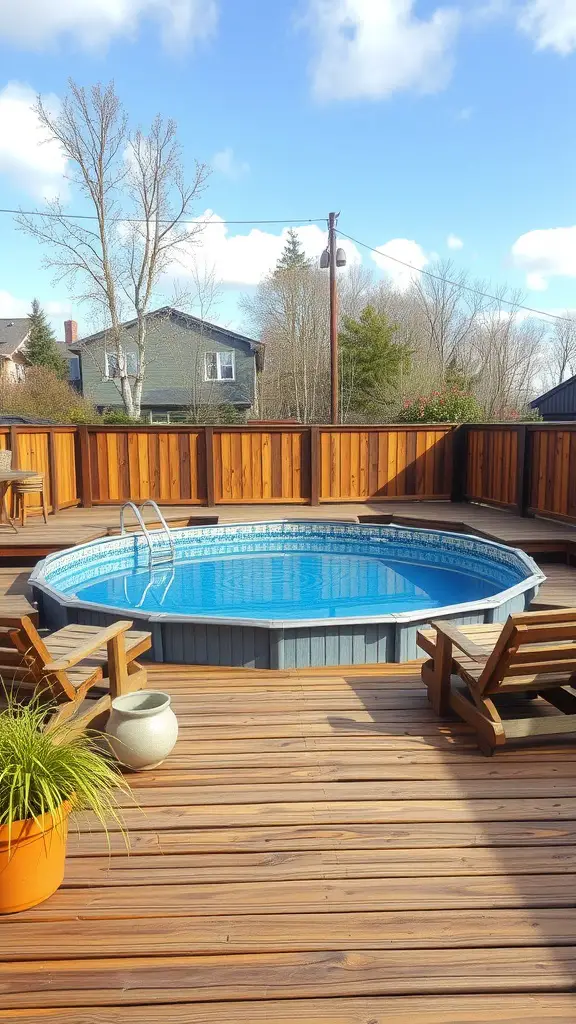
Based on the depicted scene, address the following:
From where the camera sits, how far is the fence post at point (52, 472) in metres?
9.75

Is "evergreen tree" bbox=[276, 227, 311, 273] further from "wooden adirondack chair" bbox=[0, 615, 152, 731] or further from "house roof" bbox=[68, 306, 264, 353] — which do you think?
"wooden adirondack chair" bbox=[0, 615, 152, 731]

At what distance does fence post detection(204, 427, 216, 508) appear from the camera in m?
10.8

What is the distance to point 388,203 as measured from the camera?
20734mm

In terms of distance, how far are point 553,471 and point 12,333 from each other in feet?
120

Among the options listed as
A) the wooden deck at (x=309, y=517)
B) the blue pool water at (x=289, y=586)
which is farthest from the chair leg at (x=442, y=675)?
the wooden deck at (x=309, y=517)

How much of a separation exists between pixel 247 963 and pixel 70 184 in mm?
21484

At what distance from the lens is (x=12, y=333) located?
38531 mm

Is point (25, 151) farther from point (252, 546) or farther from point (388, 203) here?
point (252, 546)

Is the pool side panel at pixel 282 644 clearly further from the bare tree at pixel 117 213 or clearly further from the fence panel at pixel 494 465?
the bare tree at pixel 117 213

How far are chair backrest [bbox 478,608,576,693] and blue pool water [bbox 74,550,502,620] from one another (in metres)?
3.02

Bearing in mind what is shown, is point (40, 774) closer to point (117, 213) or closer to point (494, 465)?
point (494, 465)

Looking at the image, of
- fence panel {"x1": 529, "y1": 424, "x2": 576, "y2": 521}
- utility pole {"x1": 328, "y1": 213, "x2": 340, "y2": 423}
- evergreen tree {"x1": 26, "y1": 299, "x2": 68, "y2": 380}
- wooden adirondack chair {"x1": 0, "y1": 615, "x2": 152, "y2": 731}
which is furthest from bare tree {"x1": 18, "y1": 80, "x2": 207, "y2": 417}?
wooden adirondack chair {"x1": 0, "y1": 615, "x2": 152, "y2": 731}

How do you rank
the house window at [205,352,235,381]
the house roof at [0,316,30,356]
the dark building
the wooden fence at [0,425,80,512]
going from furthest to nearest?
the house roof at [0,316,30,356]
the house window at [205,352,235,381]
the dark building
the wooden fence at [0,425,80,512]

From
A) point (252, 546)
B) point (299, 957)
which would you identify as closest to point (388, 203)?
point (252, 546)
